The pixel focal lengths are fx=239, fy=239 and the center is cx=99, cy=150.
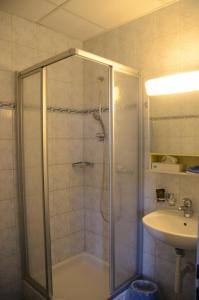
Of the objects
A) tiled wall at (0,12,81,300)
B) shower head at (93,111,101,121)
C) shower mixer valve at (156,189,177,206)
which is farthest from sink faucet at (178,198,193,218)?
tiled wall at (0,12,81,300)

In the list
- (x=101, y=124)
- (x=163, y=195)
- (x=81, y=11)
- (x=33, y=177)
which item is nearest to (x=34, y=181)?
(x=33, y=177)

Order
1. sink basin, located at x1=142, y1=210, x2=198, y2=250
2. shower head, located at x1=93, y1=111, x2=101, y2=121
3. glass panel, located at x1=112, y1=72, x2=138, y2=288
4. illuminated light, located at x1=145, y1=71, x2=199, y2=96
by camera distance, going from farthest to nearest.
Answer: shower head, located at x1=93, y1=111, x2=101, y2=121 < glass panel, located at x1=112, y1=72, x2=138, y2=288 < illuminated light, located at x1=145, y1=71, x2=199, y2=96 < sink basin, located at x1=142, y1=210, x2=198, y2=250

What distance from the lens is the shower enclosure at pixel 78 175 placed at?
1990 millimetres

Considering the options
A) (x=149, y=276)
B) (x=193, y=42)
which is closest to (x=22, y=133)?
(x=193, y=42)

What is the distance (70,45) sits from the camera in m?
2.65

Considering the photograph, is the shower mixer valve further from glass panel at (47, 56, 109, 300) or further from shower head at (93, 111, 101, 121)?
shower head at (93, 111, 101, 121)

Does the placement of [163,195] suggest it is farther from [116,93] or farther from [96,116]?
[96,116]

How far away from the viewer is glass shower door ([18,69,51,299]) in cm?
192

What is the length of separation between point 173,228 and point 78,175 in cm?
125

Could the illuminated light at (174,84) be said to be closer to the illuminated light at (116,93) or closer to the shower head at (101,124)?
the illuminated light at (116,93)

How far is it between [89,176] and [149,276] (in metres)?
1.19

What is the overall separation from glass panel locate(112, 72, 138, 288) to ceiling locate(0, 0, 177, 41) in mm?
562

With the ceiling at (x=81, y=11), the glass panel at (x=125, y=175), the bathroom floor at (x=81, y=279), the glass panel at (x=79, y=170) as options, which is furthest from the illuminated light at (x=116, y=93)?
the bathroom floor at (x=81, y=279)

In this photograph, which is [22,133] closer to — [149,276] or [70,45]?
[70,45]
